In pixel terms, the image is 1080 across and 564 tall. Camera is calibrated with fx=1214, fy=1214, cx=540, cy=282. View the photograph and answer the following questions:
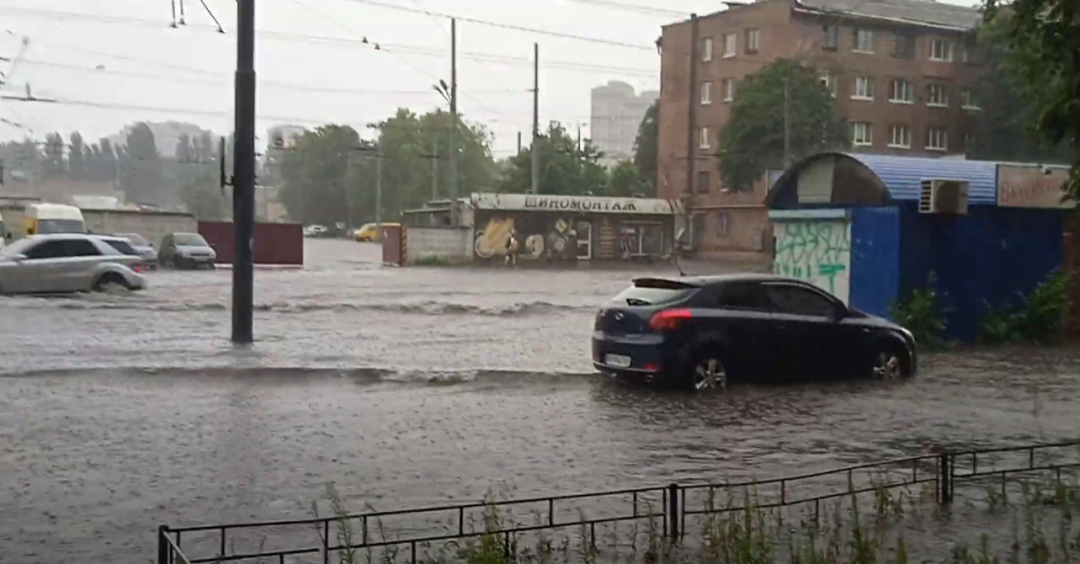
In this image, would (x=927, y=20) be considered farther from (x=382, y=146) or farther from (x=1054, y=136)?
(x=1054, y=136)

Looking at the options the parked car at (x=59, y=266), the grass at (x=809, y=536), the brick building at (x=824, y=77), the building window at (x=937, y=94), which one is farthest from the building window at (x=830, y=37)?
the grass at (x=809, y=536)

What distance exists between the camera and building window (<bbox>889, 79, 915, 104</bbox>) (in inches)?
2842

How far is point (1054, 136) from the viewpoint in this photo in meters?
8.63

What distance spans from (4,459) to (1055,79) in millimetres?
8978

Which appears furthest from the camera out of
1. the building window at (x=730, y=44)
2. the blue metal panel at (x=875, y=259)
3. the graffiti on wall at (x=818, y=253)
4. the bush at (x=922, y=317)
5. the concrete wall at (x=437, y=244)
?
the building window at (x=730, y=44)

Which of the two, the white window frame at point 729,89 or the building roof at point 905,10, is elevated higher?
the building roof at point 905,10

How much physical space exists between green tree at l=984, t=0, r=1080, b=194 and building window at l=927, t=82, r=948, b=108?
6765 centimetres

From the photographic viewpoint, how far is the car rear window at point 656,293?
14.9 meters

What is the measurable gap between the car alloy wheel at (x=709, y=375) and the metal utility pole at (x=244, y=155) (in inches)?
328

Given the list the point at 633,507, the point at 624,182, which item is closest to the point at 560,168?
the point at 624,182

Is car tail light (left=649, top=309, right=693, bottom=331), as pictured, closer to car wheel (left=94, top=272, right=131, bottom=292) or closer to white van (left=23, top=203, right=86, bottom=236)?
car wheel (left=94, top=272, right=131, bottom=292)

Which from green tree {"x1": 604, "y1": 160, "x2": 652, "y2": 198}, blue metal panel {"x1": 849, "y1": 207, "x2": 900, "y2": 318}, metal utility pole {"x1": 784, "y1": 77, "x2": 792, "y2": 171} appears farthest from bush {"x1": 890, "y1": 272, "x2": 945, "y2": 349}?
green tree {"x1": 604, "y1": 160, "x2": 652, "y2": 198}

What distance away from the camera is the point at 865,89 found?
2803 inches

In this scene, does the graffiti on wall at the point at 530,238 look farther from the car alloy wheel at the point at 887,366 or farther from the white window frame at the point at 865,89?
the car alloy wheel at the point at 887,366
